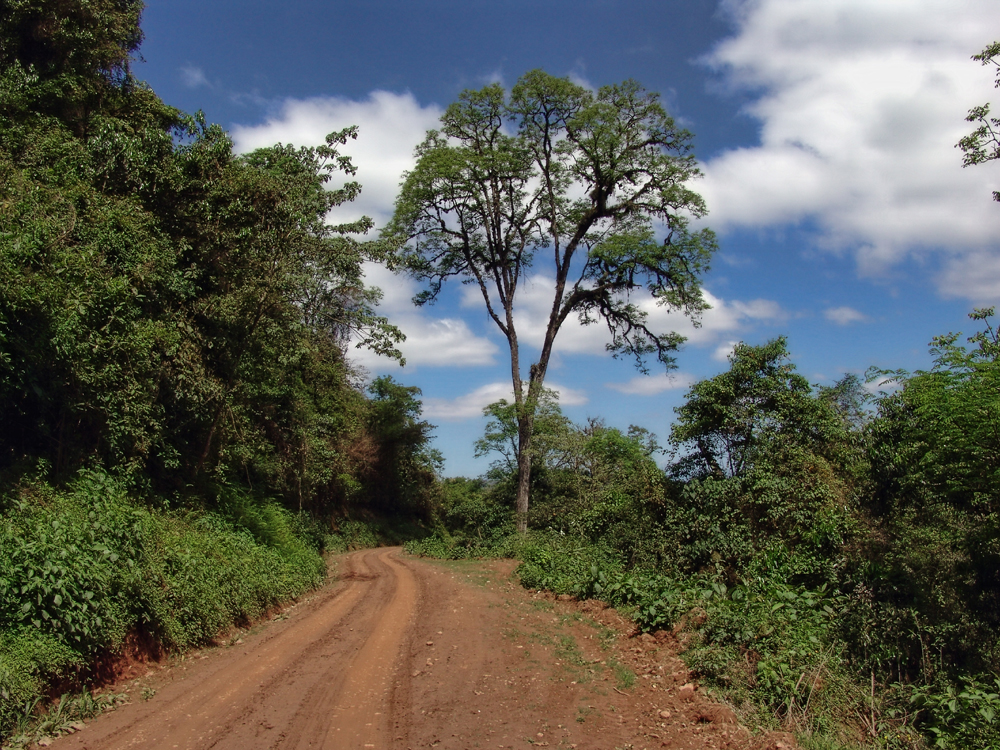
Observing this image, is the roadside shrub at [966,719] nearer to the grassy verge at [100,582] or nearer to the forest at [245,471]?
the forest at [245,471]

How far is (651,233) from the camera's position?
2531cm

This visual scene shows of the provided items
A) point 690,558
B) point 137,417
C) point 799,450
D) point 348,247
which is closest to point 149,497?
point 137,417

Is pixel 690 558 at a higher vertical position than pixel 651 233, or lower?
lower

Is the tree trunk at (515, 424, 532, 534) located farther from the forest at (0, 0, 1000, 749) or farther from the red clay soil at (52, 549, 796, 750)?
the red clay soil at (52, 549, 796, 750)

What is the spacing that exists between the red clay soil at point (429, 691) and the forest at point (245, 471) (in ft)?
2.10

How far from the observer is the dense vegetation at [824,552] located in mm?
7160

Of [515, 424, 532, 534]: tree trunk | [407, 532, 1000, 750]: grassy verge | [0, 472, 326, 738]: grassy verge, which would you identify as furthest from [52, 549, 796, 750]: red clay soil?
[515, 424, 532, 534]: tree trunk

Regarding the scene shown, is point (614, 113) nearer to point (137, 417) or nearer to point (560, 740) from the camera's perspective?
point (137, 417)

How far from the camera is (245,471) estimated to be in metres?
18.6

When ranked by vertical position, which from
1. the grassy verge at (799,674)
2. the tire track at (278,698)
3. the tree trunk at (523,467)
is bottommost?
the tire track at (278,698)

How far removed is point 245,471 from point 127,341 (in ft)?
30.3

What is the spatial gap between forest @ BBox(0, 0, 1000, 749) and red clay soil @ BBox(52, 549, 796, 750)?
0.64 m

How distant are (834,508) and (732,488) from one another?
1.99 metres

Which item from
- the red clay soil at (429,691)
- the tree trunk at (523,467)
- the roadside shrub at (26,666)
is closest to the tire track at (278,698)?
the red clay soil at (429,691)
